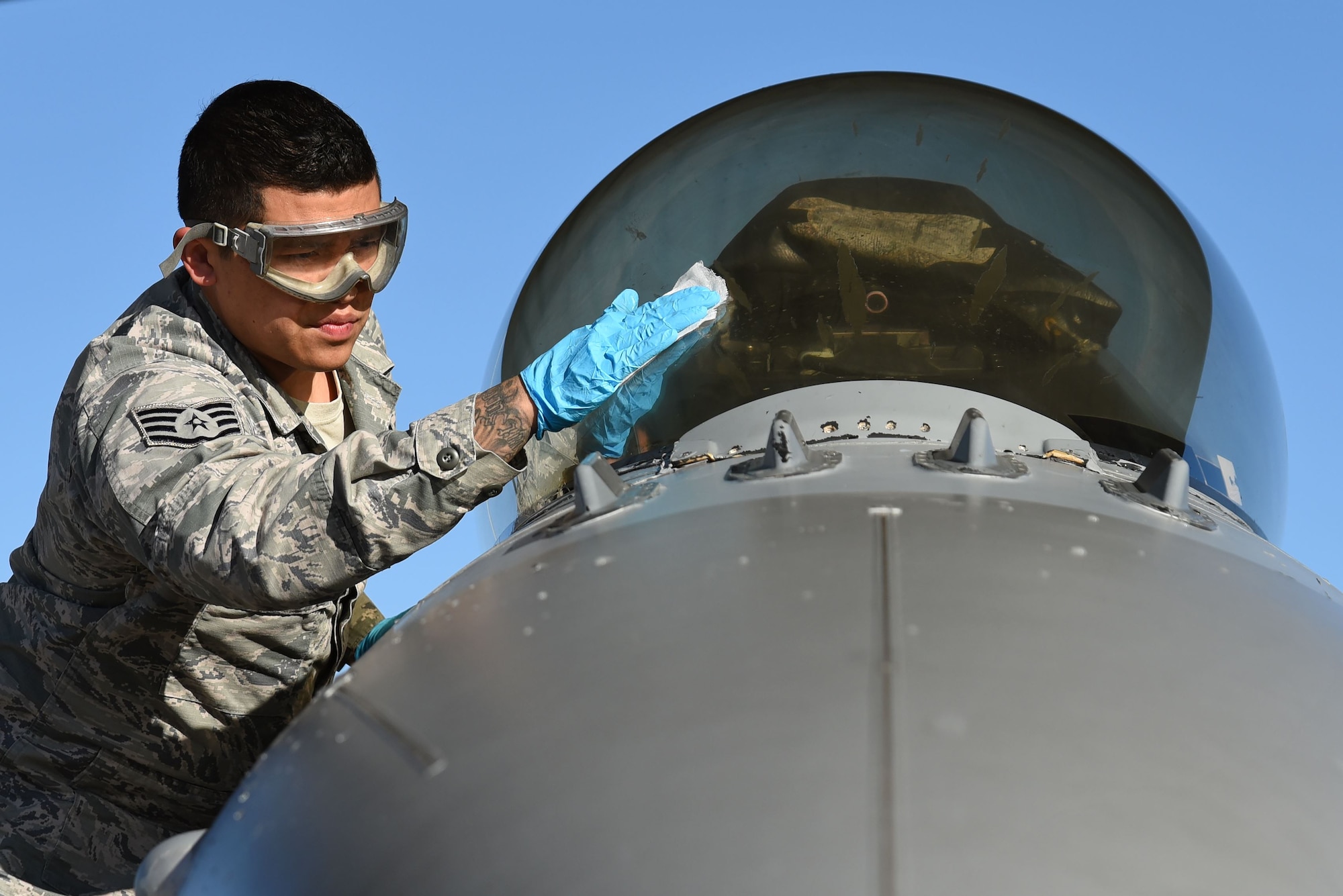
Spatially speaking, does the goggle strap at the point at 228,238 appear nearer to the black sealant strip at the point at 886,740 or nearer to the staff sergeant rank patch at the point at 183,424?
the staff sergeant rank patch at the point at 183,424

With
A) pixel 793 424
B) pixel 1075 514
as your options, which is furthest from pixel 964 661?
pixel 793 424

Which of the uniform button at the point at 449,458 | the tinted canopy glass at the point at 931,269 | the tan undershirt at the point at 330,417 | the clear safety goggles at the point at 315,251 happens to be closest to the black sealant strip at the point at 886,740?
the uniform button at the point at 449,458

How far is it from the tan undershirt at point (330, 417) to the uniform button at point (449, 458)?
1.03m

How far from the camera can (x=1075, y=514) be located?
1952 millimetres

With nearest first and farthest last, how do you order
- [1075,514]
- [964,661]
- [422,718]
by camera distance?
[964,661], [422,718], [1075,514]

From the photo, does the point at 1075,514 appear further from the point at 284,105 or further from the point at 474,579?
the point at 284,105

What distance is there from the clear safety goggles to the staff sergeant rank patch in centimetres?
42

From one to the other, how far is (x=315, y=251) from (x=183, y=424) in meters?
0.60

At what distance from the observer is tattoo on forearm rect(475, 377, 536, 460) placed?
2.66 meters

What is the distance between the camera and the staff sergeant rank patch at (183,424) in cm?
256

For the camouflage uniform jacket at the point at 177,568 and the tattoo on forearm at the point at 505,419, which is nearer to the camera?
the camouflage uniform jacket at the point at 177,568

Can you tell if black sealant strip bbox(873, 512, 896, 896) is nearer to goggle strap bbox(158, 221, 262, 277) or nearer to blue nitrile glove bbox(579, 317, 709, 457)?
blue nitrile glove bbox(579, 317, 709, 457)

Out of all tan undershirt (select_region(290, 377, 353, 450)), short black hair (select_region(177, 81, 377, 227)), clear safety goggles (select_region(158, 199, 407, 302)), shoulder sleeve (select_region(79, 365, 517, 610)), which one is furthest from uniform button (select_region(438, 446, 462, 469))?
tan undershirt (select_region(290, 377, 353, 450))

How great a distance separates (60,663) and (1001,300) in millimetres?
2438
